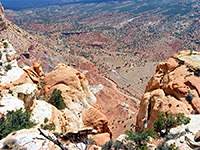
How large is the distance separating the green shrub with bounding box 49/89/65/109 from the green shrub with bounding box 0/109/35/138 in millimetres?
8116

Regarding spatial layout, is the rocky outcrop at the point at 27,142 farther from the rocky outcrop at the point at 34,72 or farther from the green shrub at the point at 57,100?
the rocky outcrop at the point at 34,72

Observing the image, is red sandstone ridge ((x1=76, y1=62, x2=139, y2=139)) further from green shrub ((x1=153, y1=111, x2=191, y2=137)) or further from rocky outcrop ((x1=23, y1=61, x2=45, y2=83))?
green shrub ((x1=153, y1=111, x2=191, y2=137))

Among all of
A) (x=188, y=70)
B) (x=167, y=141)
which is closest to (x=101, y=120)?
(x=167, y=141)

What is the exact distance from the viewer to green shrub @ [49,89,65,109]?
29.0 metres

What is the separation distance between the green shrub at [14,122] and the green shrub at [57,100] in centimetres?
812

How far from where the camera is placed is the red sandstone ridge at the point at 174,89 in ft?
81.0

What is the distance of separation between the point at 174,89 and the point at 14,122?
21471mm

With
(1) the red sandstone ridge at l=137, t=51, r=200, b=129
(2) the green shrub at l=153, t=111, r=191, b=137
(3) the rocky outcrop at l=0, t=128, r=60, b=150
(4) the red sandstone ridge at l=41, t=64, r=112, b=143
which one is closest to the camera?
(3) the rocky outcrop at l=0, t=128, r=60, b=150

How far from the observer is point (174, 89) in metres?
26.9

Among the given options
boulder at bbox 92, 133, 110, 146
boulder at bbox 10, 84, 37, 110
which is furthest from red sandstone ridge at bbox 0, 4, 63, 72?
boulder at bbox 92, 133, 110, 146

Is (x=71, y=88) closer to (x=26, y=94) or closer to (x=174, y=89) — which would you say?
(x=26, y=94)

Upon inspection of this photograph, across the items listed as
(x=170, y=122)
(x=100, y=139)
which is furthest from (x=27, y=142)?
(x=170, y=122)

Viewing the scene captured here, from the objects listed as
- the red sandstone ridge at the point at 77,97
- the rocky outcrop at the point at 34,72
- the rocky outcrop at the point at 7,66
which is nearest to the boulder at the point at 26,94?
the red sandstone ridge at the point at 77,97

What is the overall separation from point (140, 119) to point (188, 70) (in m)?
10.7
